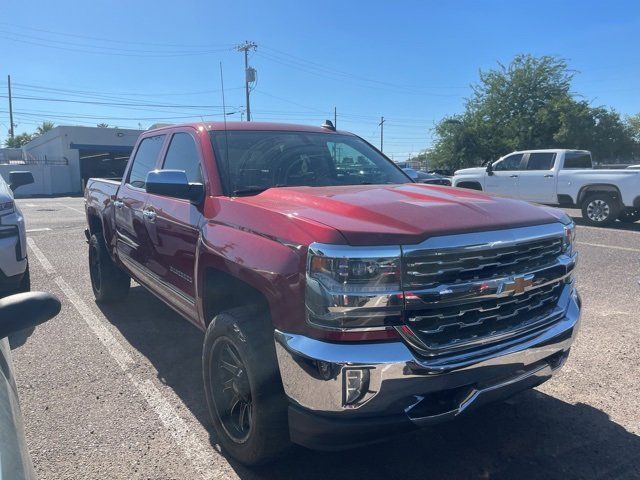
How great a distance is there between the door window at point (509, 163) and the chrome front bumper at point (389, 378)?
42.6ft

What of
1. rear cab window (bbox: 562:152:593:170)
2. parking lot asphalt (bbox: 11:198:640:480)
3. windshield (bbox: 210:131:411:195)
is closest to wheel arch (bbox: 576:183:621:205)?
rear cab window (bbox: 562:152:593:170)

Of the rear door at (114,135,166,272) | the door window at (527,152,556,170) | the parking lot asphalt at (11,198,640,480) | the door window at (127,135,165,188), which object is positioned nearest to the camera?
the parking lot asphalt at (11,198,640,480)

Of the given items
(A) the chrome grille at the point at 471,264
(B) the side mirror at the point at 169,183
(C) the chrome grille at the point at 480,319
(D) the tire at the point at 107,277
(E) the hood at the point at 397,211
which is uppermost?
(B) the side mirror at the point at 169,183

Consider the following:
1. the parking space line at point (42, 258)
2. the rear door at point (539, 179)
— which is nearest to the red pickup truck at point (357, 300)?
the parking space line at point (42, 258)

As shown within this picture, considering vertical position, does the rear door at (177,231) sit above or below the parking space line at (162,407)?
above

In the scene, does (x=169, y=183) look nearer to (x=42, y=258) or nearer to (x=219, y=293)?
(x=219, y=293)

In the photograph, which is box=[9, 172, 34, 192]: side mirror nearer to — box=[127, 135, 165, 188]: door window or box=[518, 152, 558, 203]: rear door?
box=[127, 135, 165, 188]: door window

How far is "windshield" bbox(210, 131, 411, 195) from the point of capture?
353cm

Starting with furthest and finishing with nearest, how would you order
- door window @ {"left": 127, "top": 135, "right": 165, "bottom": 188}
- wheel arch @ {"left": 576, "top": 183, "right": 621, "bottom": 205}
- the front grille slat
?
1. wheel arch @ {"left": 576, "top": 183, "right": 621, "bottom": 205}
2. door window @ {"left": 127, "top": 135, "right": 165, "bottom": 188}
3. the front grille slat

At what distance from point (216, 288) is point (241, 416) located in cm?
78

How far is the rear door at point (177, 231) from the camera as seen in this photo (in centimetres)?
344

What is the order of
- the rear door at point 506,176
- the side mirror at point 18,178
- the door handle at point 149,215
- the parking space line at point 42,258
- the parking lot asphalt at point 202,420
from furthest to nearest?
the rear door at point 506,176, the parking space line at point 42,258, the side mirror at point 18,178, the door handle at point 149,215, the parking lot asphalt at point 202,420

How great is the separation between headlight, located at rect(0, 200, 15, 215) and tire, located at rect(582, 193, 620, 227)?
466 inches

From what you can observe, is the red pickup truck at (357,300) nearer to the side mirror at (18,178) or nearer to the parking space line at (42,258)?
the side mirror at (18,178)
